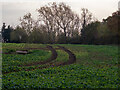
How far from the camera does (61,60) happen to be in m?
20.8

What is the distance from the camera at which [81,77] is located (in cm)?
1238

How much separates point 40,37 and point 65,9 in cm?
919

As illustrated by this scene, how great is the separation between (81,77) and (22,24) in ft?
118

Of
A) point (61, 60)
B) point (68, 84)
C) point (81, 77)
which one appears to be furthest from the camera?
point (61, 60)

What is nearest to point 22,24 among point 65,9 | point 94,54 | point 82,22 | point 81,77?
point 65,9

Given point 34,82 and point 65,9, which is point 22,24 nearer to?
point 65,9

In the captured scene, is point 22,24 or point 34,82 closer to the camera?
point 34,82

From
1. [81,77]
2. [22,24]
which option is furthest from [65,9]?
[81,77]

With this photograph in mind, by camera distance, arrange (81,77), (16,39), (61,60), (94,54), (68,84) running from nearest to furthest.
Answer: (68,84)
(81,77)
(61,60)
(94,54)
(16,39)

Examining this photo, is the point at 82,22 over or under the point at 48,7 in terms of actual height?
under

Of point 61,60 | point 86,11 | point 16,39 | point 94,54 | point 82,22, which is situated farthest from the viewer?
point 82,22

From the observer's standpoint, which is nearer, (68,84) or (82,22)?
(68,84)

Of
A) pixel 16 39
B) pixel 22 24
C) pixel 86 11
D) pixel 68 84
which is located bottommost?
pixel 68 84

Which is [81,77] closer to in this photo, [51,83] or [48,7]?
[51,83]
